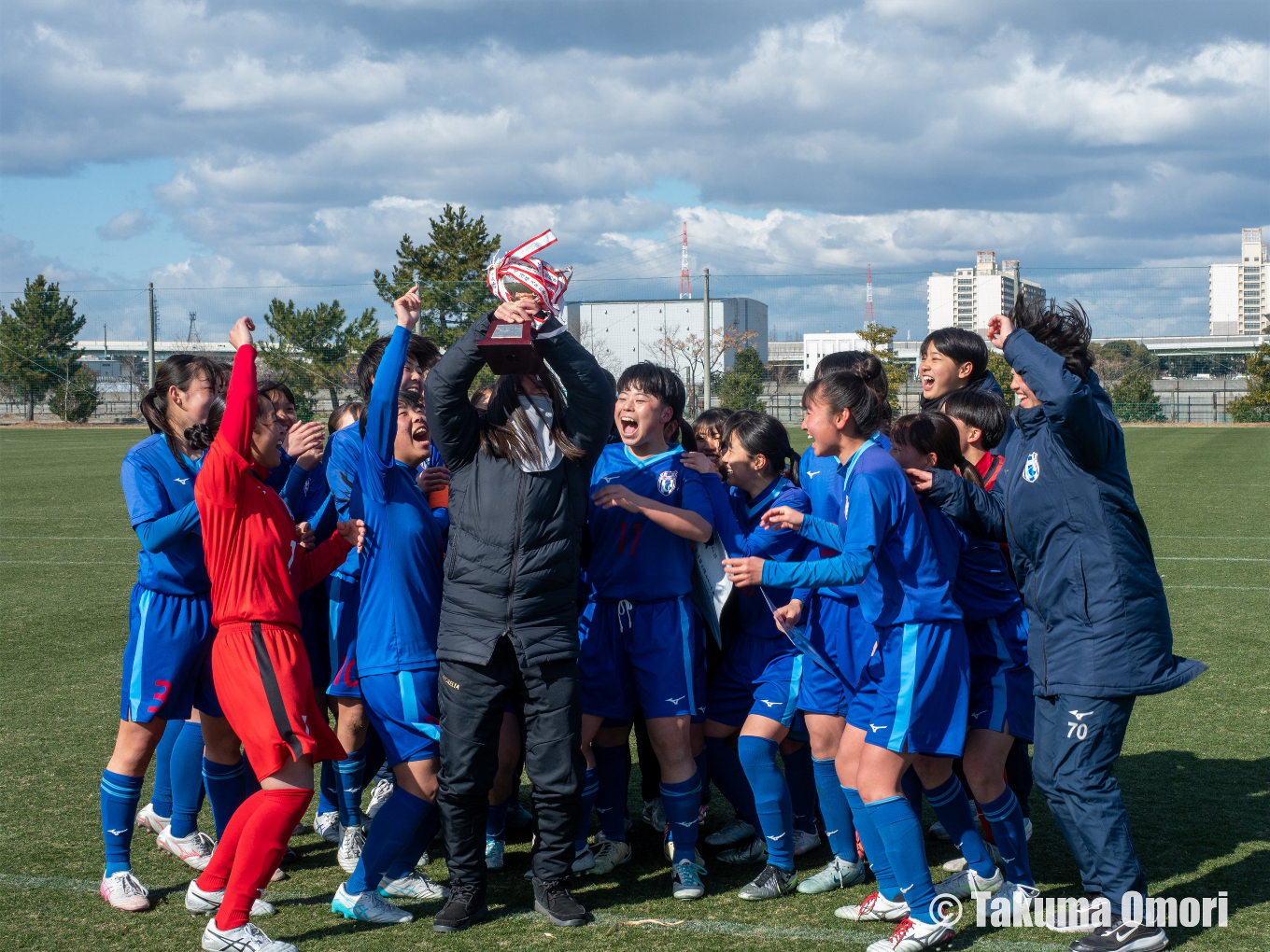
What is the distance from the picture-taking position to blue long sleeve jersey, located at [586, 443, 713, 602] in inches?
147

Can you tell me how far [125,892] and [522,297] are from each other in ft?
7.94

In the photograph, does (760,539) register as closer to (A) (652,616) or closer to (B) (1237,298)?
(A) (652,616)

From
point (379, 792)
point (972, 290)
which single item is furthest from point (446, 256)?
point (379, 792)

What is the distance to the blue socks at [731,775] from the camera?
159 inches

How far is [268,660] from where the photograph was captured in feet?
10.5

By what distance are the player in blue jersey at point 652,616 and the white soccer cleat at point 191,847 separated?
145 cm

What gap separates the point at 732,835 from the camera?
4.15 meters

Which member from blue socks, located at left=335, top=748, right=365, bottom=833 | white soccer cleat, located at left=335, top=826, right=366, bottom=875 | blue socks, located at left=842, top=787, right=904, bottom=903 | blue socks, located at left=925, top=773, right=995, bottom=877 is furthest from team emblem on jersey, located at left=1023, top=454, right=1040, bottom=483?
white soccer cleat, located at left=335, top=826, right=366, bottom=875

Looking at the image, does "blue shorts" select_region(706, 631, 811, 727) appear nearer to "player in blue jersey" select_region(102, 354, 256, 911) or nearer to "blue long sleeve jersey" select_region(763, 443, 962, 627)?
"blue long sleeve jersey" select_region(763, 443, 962, 627)

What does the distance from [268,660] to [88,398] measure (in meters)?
46.3

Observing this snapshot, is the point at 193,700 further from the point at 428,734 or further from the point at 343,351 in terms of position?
the point at 343,351

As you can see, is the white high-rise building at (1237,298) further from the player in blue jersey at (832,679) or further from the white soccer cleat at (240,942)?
the white soccer cleat at (240,942)

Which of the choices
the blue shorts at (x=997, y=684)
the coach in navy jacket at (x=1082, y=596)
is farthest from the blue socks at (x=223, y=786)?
the coach in navy jacket at (x=1082, y=596)

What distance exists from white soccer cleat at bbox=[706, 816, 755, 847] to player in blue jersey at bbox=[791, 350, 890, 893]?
15.7 inches
